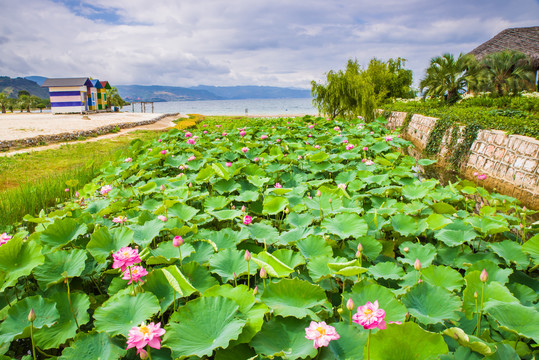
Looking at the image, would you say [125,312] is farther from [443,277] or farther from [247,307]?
[443,277]

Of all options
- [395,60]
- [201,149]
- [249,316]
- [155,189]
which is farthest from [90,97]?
[249,316]

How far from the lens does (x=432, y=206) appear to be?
2.14 meters

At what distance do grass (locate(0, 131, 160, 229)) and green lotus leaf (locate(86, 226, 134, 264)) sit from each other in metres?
1.77

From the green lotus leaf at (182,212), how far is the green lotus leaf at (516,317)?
1456mm

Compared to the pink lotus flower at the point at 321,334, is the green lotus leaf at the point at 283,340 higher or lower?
lower

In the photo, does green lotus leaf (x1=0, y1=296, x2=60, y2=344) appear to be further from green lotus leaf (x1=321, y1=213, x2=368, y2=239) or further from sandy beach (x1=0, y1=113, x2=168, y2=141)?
sandy beach (x1=0, y1=113, x2=168, y2=141)

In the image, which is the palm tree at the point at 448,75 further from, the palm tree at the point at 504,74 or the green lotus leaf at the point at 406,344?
the green lotus leaf at the point at 406,344

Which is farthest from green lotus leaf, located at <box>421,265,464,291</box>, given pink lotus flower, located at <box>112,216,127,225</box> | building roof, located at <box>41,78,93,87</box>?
building roof, located at <box>41,78,93,87</box>

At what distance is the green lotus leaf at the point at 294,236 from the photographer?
5.24ft

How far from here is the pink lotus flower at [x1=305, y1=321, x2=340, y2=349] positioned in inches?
32.5

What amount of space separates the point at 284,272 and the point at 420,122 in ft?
32.9

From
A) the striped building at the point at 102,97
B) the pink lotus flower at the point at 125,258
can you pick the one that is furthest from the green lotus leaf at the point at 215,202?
the striped building at the point at 102,97

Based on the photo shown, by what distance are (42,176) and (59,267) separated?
576 centimetres

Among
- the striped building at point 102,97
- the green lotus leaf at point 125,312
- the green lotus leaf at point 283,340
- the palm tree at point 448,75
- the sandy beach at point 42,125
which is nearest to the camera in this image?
the green lotus leaf at point 283,340
